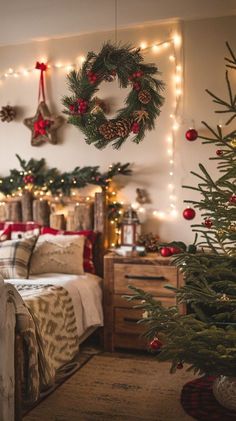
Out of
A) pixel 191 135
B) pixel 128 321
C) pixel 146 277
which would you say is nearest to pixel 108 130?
pixel 191 135

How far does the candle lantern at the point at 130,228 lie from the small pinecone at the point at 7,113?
1481 mm

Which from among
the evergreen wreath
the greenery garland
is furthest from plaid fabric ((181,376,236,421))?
the greenery garland

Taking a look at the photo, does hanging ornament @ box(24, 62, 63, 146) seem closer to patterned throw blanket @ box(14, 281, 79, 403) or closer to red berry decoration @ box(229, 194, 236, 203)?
patterned throw blanket @ box(14, 281, 79, 403)

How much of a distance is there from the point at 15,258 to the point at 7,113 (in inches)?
61.9

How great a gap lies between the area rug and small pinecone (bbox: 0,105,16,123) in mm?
2408

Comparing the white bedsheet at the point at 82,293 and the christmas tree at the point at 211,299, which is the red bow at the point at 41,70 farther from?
the christmas tree at the point at 211,299

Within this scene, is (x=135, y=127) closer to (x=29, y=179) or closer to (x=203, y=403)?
(x=203, y=403)

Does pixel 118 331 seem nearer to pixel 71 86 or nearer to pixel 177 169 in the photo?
pixel 177 169

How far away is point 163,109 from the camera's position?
4.16 meters

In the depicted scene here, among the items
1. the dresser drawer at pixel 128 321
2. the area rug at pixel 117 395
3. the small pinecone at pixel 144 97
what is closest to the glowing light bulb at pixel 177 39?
the small pinecone at pixel 144 97

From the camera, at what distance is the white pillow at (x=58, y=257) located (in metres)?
3.87

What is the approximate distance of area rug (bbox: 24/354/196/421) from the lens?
2.70 meters

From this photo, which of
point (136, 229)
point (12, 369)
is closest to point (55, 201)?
point (136, 229)

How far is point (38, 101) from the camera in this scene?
451 centimetres
